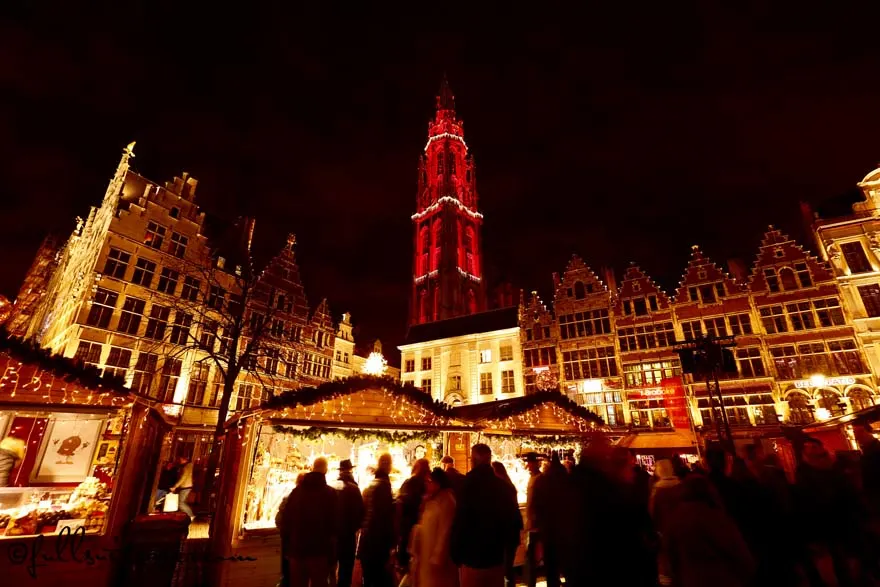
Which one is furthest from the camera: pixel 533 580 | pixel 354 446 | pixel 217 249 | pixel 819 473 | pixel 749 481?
pixel 217 249

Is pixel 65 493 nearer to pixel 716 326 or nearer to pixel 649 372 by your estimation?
pixel 649 372

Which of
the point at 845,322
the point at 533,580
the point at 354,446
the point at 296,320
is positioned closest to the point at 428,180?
the point at 296,320

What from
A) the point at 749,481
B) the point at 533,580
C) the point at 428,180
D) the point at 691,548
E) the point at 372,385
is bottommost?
the point at 533,580

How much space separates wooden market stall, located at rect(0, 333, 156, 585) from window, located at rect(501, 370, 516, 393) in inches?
957

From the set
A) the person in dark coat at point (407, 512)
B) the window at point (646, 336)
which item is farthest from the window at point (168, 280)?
the window at point (646, 336)

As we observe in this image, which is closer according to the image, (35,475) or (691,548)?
(691,548)

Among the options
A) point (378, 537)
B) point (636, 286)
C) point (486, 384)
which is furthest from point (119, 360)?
point (636, 286)

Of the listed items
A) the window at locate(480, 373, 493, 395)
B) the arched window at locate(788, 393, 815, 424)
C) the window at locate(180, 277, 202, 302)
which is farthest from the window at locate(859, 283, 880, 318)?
the window at locate(180, 277, 202, 302)

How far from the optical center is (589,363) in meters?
28.3

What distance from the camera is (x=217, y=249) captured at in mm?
27688

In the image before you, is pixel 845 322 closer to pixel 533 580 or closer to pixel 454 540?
pixel 533 580

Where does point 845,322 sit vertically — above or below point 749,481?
above

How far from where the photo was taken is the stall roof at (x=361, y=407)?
29.1ft

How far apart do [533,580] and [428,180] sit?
6153 centimetres
